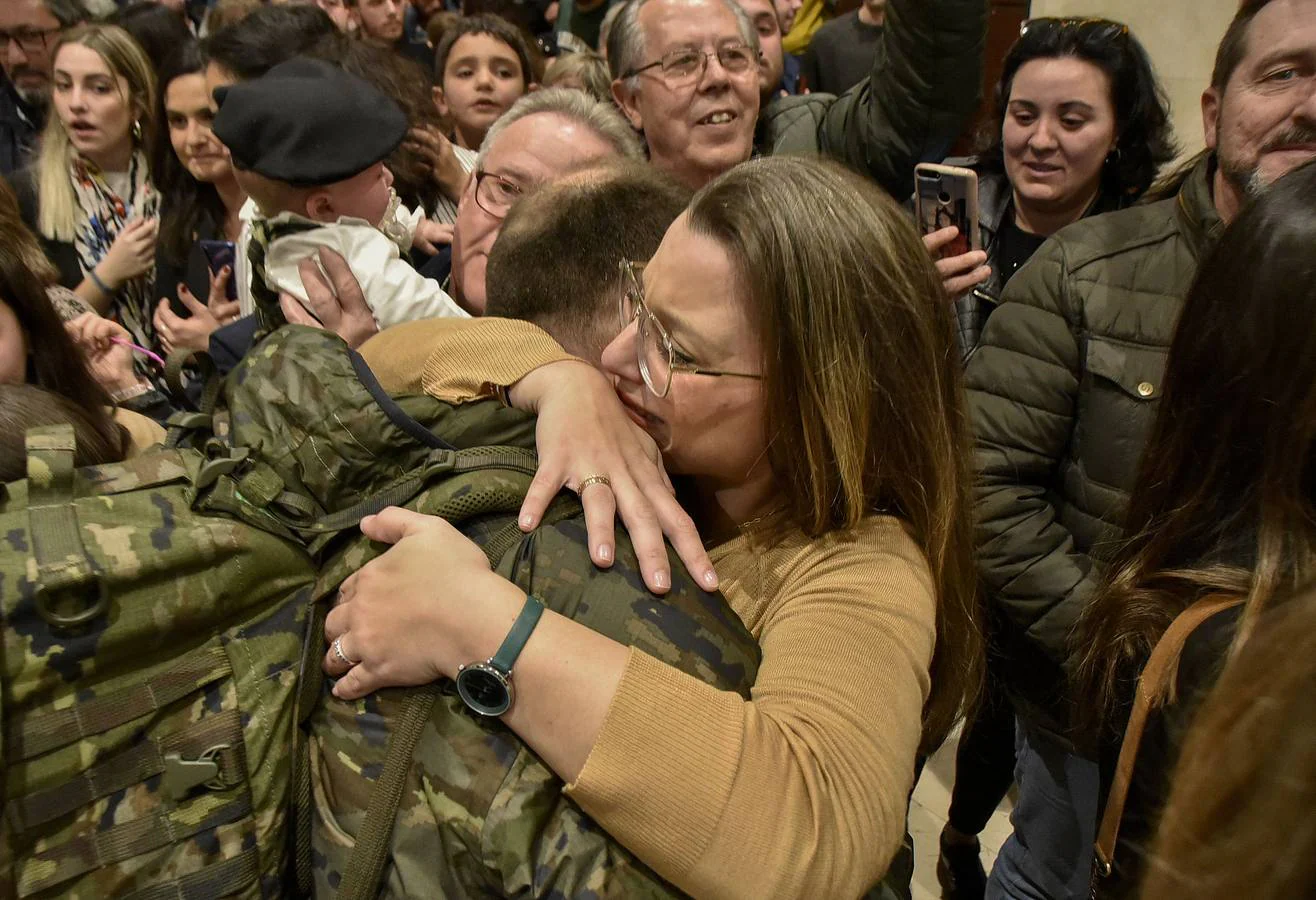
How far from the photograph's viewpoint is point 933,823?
261cm

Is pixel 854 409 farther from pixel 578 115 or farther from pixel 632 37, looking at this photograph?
pixel 632 37

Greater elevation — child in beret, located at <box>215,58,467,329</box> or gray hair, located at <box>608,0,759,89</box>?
gray hair, located at <box>608,0,759,89</box>

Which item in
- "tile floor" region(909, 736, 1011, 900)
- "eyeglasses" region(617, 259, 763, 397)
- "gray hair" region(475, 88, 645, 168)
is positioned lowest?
"tile floor" region(909, 736, 1011, 900)

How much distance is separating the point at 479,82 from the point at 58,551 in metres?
2.77

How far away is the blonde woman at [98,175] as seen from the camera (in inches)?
120

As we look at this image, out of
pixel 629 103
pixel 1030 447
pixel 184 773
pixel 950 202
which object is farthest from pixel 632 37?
pixel 184 773

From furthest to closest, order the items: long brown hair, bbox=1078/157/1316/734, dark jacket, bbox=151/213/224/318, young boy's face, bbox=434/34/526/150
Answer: young boy's face, bbox=434/34/526/150
dark jacket, bbox=151/213/224/318
long brown hair, bbox=1078/157/1316/734

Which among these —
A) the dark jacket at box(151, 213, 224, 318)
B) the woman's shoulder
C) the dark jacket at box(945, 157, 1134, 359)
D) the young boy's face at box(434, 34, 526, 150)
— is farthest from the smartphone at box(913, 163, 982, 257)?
the dark jacket at box(151, 213, 224, 318)

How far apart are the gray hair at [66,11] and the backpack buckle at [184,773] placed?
3865 mm

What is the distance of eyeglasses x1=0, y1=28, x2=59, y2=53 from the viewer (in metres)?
3.59

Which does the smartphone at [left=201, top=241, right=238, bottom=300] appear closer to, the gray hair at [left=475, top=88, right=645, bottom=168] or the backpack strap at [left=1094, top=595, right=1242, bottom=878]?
the gray hair at [left=475, top=88, right=645, bottom=168]

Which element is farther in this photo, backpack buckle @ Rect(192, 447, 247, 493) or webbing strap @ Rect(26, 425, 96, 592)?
backpack buckle @ Rect(192, 447, 247, 493)

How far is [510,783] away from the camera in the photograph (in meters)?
0.83

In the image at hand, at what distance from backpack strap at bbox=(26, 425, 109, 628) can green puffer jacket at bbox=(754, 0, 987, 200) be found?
1.30 meters
